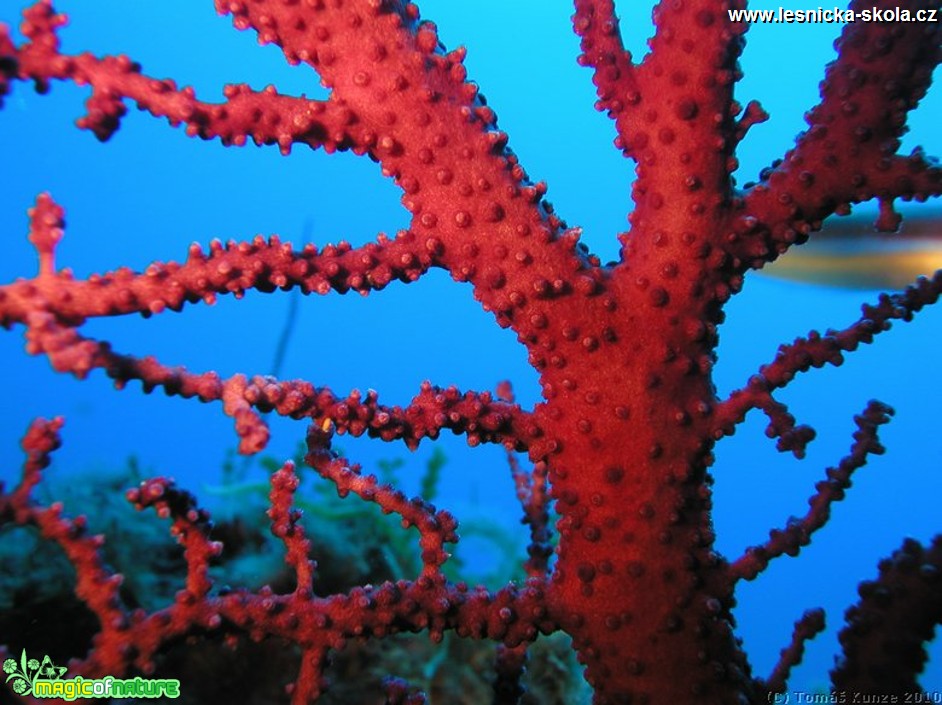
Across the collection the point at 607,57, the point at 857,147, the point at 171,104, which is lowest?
the point at 171,104

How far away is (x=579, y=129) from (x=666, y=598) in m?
→ 72.2

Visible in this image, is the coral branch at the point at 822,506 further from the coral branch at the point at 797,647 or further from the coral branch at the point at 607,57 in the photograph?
the coral branch at the point at 607,57

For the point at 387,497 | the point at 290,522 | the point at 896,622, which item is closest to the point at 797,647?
the point at 896,622

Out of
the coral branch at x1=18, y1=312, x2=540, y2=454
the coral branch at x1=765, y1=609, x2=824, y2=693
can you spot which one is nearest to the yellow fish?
the coral branch at x1=765, y1=609, x2=824, y2=693

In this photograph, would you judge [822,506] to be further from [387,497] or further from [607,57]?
[607,57]

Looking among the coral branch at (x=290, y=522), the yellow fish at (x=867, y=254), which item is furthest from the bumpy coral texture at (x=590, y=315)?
the yellow fish at (x=867, y=254)

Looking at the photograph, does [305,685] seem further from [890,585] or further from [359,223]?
[359,223]

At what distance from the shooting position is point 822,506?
2.13 metres

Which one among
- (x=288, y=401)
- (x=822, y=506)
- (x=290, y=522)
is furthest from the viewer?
(x=822, y=506)

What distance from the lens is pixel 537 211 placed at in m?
1.83

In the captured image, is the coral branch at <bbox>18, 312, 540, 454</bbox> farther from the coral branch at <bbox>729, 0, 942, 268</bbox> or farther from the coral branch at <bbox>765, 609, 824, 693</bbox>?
the coral branch at <bbox>765, 609, 824, 693</bbox>

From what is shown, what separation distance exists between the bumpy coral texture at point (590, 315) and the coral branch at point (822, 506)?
0.01 meters

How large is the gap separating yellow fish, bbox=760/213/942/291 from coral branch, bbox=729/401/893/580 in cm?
202

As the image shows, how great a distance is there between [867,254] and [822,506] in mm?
2910
